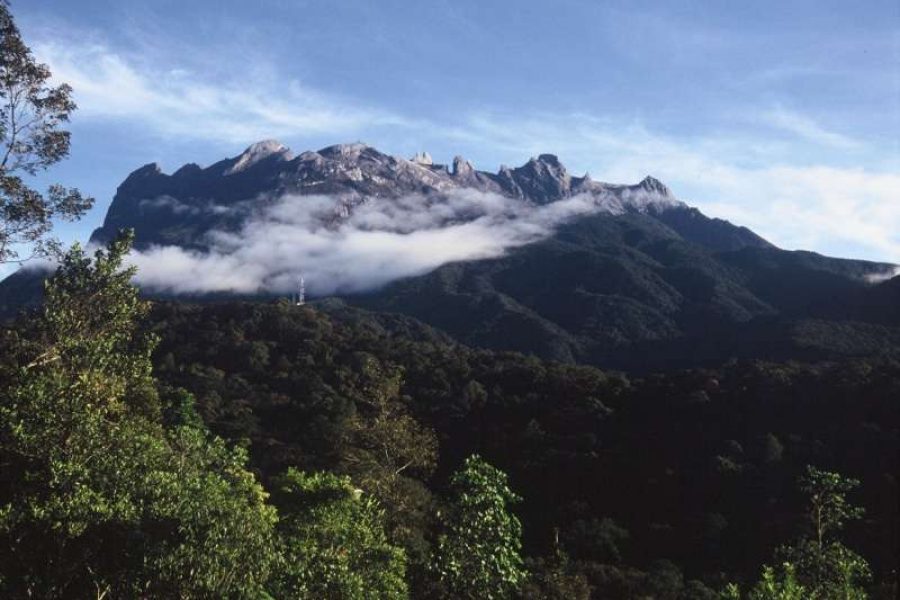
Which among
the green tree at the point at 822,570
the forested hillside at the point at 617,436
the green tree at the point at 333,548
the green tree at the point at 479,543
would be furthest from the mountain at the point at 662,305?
the green tree at the point at 479,543

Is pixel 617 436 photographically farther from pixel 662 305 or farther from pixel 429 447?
pixel 662 305

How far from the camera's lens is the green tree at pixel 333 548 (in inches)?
568

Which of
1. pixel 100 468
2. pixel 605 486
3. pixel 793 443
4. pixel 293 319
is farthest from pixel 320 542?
pixel 293 319

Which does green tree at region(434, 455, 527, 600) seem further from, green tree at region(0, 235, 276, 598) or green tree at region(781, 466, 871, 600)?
green tree at region(781, 466, 871, 600)

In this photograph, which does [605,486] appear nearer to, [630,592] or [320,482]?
[630,592]

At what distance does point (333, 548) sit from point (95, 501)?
16.9 feet

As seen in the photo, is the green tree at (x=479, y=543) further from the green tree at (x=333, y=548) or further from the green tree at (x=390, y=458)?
the green tree at (x=390, y=458)

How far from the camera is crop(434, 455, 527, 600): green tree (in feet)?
46.6

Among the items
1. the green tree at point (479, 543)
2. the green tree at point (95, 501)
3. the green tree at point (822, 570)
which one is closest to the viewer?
the green tree at point (95, 501)

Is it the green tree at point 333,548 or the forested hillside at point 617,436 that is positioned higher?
the green tree at point 333,548

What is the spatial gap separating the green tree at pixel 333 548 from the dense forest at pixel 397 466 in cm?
6

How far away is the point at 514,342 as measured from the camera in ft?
470

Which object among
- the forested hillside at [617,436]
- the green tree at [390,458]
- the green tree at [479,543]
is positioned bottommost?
the forested hillside at [617,436]

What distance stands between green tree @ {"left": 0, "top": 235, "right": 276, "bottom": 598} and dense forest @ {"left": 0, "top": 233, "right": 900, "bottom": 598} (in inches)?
2.0
